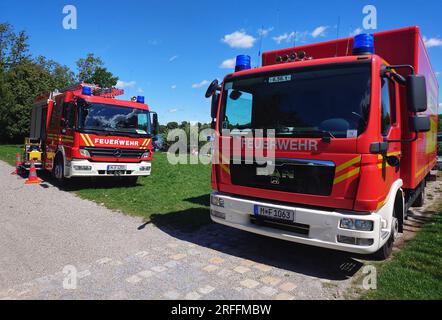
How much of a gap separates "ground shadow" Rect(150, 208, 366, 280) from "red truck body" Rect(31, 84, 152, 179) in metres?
3.37

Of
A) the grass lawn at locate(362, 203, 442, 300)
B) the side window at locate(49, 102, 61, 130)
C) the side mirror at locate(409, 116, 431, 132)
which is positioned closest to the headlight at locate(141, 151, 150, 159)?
the side window at locate(49, 102, 61, 130)

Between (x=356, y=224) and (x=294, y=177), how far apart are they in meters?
0.92

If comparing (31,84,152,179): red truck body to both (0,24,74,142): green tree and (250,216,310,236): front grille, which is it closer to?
(250,216,310,236): front grille

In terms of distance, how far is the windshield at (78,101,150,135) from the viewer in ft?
29.2

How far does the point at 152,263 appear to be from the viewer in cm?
433

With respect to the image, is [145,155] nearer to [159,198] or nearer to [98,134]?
[98,134]

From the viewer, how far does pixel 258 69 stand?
470 centimetres

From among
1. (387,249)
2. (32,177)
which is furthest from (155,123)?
(387,249)

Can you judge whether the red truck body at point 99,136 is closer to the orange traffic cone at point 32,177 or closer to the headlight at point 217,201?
the orange traffic cone at point 32,177

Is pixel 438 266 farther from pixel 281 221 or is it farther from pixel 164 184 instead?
pixel 164 184

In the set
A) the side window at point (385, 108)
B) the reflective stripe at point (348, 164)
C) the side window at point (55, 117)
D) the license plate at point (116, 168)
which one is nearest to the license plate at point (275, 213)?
the reflective stripe at point (348, 164)

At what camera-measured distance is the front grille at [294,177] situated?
12.8 feet
